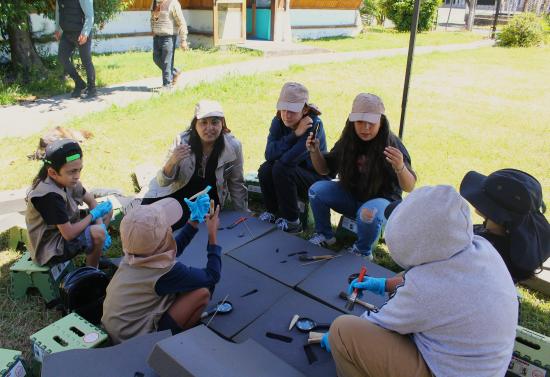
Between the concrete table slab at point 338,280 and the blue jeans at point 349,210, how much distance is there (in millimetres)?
191

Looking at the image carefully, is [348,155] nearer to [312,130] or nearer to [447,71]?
[312,130]

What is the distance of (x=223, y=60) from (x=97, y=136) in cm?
596

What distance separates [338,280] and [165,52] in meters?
6.25

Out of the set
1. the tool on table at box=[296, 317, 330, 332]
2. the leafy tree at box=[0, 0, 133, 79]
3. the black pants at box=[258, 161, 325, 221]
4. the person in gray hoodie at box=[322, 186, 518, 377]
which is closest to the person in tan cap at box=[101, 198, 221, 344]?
the tool on table at box=[296, 317, 330, 332]

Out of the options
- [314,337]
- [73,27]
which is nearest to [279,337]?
[314,337]

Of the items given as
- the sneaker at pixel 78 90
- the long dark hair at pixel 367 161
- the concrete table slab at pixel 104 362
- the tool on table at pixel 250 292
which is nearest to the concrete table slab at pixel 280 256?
the tool on table at pixel 250 292

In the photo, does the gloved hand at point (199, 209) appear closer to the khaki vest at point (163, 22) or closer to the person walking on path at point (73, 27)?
the person walking on path at point (73, 27)

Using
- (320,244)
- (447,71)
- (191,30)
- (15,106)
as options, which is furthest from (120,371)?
(191,30)

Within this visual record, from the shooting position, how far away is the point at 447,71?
38.2 ft

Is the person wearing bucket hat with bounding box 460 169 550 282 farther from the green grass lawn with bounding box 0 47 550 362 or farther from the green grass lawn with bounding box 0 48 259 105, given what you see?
the green grass lawn with bounding box 0 48 259 105

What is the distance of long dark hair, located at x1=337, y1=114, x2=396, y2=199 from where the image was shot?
316 cm

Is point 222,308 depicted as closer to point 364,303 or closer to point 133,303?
point 133,303

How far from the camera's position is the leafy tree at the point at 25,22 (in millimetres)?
7262

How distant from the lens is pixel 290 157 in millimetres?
3582
